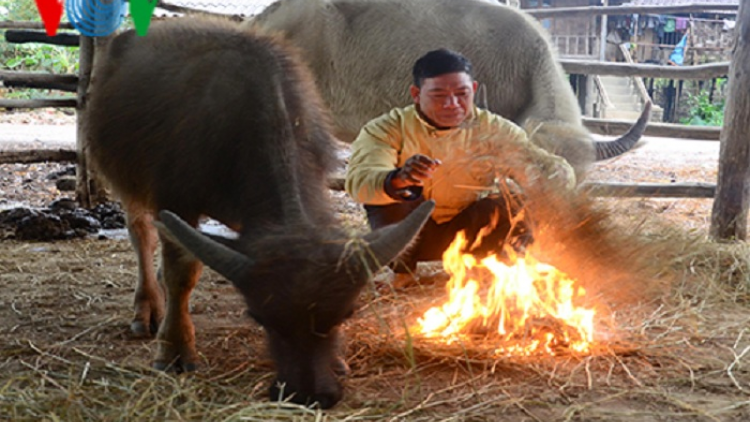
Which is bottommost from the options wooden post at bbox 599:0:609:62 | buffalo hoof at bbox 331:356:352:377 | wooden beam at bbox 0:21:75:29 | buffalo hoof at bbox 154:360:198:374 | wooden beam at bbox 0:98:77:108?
wooden post at bbox 599:0:609:62

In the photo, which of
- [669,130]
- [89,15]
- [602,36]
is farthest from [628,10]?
[602,36]

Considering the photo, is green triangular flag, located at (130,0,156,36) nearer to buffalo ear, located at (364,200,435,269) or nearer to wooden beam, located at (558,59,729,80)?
buffalo ear, located at (364,200,435,269)

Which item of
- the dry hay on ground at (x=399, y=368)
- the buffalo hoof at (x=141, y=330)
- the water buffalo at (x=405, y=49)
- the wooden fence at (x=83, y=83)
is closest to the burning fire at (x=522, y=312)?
the dry hay on ground at (x=399, y=368)

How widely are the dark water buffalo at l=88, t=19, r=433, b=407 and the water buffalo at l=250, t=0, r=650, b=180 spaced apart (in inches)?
122

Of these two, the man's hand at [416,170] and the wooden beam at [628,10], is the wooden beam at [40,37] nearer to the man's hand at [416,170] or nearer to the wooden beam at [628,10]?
the wooden beam at [628,10]

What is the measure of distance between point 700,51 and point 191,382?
2026 centimetres

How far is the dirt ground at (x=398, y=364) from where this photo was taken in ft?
10.7

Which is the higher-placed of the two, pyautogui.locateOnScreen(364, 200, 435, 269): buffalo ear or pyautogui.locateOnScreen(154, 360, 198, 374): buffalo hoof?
pyautogui.locateOnScreen(364, 200, 435, 269): buffalo ear

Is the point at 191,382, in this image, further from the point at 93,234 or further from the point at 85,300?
the point at 93,234

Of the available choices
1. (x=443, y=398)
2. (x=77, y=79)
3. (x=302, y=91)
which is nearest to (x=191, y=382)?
(x=443, y=398)

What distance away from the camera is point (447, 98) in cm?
429

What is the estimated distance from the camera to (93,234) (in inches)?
302

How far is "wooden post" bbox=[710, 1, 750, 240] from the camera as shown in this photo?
6.85m

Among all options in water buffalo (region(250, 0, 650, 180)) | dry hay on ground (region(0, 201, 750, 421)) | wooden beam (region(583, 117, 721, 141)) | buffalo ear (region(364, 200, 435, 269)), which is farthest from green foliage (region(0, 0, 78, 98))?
buffalo ear (region(364, 200, 435, 269))
